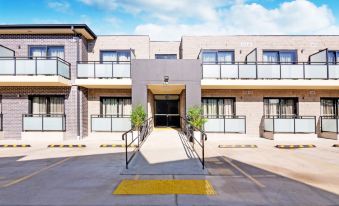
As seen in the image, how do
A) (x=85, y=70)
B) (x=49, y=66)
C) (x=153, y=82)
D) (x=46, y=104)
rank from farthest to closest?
(x=46, y=104)
(x=85, y=70)
(x=153, y=82)
(x=49, y=66)

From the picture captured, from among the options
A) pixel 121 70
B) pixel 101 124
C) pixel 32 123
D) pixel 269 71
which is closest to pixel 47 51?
pixel 32 123

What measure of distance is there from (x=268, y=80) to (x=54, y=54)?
579 inches

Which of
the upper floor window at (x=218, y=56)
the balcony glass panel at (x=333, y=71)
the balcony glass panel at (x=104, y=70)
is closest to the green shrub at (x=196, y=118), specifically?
the balcony glass panel at (x=104, y=70)

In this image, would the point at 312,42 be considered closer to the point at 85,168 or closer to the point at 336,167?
the point at 336,167

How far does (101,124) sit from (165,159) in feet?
28.8

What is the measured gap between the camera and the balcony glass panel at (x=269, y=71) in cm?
1747

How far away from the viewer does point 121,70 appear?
1741 centimetres

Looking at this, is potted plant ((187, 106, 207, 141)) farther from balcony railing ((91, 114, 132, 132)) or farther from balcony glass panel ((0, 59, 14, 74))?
balcony glass panel ((0, 59, 14, 74))

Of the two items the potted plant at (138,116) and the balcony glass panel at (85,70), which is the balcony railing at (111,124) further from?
the balcony glass panel at (85,70)

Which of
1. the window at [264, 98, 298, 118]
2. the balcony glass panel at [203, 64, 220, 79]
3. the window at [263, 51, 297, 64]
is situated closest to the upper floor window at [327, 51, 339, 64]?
the window at [263, 51, 297, 64]

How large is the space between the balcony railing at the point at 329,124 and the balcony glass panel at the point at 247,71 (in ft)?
19.8

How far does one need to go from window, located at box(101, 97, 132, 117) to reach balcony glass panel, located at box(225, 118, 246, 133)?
7.04m

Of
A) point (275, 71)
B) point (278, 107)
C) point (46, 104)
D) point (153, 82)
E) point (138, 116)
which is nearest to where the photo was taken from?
point (138, 116)

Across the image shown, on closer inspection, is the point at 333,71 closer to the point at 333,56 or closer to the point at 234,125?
the point at 333,56
